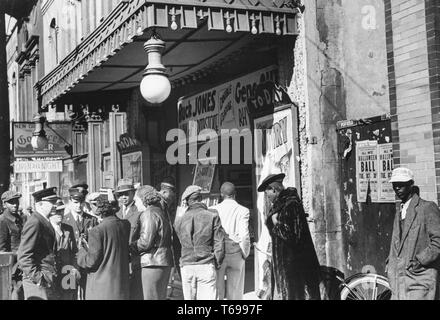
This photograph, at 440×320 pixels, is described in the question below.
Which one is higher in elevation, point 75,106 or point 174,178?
point 75,106

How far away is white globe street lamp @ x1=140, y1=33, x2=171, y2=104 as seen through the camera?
688 centimetres

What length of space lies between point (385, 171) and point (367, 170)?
0.30 meters

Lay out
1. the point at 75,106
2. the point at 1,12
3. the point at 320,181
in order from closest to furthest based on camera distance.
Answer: the point at 320,181 < the point at 1,12 < the point at 75,106

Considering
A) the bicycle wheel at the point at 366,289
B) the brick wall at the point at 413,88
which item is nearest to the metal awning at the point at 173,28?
the brick wall at the point at 413,88

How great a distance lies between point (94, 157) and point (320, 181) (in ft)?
33.1

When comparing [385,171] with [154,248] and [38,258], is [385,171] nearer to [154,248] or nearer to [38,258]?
[154,248]

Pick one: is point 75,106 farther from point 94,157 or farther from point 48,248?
point 48,248

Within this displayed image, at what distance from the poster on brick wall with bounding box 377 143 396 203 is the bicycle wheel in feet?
3.22

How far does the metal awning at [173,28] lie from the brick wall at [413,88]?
169cm

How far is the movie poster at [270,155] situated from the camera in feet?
26.1

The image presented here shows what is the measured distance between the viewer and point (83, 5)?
14672 mm

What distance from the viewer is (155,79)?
22.6ft

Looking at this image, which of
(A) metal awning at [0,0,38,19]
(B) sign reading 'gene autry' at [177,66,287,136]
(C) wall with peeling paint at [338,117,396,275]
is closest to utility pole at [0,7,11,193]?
(B) sign reading 'gene autry' at [177,66,287,136]
